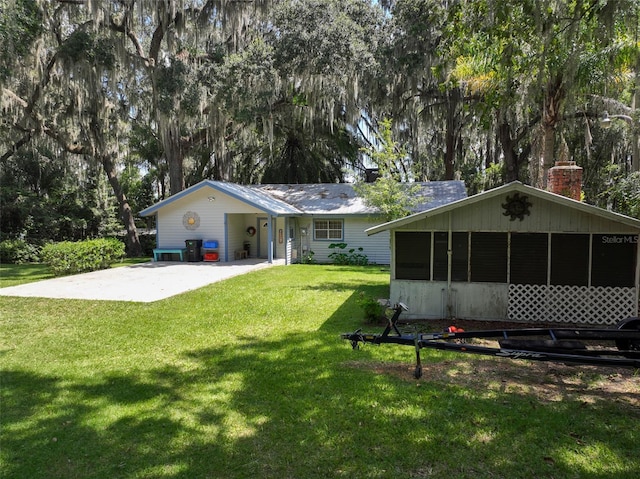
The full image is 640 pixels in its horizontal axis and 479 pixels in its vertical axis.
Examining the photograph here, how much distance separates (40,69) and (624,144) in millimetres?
28808

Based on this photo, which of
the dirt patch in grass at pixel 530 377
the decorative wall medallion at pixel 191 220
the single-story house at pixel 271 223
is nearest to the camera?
the dirt patch in grass at pixel 530 377

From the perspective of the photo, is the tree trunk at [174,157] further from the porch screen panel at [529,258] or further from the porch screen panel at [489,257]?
the porch screen panel at [529,258]

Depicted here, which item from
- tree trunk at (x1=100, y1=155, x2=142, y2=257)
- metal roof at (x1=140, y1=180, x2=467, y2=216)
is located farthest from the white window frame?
tree trunk at (x1=100, y1=155, x2=142, y2=257)

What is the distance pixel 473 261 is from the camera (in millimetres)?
8203

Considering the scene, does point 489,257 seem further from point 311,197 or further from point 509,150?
point 509,150

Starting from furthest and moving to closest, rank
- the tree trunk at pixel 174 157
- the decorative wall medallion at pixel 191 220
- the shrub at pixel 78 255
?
the tree trunk at pixel 174 157
the decorative wall medallion at pixel 191 220
the shrub at pixel 78 255

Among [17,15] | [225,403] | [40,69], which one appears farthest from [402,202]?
[40,69]

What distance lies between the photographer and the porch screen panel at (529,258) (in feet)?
25.9

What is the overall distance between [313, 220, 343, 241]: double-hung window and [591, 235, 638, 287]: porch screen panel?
11.7 metres

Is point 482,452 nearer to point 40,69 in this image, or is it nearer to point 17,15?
point 17,15

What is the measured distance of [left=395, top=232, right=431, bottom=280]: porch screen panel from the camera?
330 inches

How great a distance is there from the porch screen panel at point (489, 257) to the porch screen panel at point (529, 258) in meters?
0.16

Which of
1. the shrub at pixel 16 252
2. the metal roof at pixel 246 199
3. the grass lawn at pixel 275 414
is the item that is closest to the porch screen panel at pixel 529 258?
the grass lawn at pixel 275 414

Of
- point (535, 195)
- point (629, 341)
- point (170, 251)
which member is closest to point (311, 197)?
point (170, 251)
